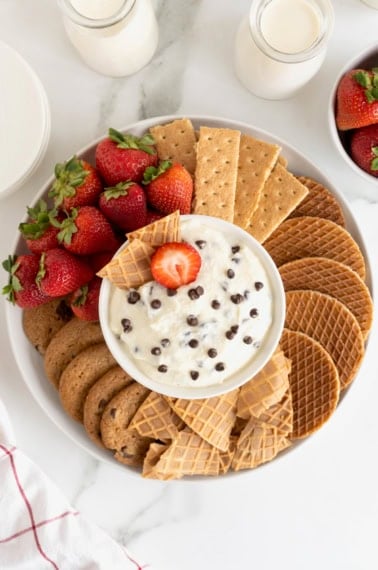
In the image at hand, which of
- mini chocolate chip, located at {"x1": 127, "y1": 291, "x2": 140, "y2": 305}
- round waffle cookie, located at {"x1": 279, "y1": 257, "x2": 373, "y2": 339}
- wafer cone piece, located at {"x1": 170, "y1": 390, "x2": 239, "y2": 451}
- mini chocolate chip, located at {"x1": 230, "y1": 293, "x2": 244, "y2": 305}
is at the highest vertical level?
mini chocolate chip, located at {"x1": 127, "y1": 291, "x2": 140, "y2": 305}

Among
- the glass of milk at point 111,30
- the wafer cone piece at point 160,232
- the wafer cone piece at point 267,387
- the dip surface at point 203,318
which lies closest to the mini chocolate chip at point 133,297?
the dip surface at point 203,318

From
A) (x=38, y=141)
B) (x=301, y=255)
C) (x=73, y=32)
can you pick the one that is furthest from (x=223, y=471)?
(x=73, y=32)

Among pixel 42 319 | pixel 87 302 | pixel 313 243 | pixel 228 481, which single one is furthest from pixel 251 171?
pixel 228 481

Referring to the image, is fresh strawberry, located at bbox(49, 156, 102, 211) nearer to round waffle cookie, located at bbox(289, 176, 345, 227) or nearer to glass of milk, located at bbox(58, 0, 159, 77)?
glass of milk, located at bbox(58, 0, 159, 77)

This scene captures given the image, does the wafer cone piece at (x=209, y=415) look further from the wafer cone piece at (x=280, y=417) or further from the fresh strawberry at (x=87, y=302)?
the fresh strawberry at (x=87, y=302)

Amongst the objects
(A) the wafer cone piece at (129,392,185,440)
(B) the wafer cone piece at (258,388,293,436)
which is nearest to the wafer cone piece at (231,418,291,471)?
(B) the wafer cone piece at (258,388,293,436)
